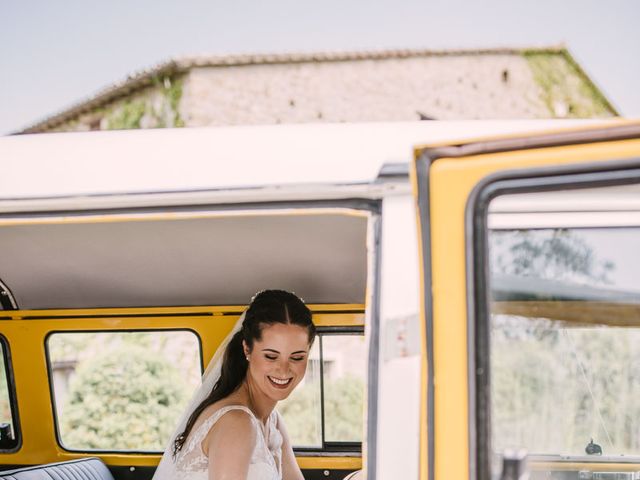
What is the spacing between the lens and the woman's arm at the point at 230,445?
283 cm

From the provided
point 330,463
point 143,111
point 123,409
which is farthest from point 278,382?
point 143,111

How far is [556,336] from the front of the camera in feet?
5.41

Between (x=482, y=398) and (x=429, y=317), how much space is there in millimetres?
181

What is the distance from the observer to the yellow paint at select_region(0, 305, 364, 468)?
164 inches

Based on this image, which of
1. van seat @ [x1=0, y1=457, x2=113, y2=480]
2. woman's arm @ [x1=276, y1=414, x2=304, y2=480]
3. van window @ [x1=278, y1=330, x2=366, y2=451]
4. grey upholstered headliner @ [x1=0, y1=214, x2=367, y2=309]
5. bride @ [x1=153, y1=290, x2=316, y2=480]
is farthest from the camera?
van window @ [x1=278, y1=330, x2=366, y2=451]

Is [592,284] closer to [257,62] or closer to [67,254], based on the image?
[67,254]

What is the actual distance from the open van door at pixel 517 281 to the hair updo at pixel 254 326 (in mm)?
1759

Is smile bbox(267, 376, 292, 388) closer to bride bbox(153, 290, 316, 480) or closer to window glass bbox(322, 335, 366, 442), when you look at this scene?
bride bbox(153, 290, 316, 480)

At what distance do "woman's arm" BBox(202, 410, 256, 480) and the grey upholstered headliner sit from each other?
780mm

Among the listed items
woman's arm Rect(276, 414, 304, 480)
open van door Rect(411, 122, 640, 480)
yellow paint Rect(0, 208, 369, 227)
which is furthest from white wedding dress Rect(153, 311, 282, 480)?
open van door Rect(411, 122, 640, 480)

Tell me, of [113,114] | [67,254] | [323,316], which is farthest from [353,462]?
[113,114]

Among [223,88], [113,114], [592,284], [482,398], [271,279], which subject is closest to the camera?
[482,398]

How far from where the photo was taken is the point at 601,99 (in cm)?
2172

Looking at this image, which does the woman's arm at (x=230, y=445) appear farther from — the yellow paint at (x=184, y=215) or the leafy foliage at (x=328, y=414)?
the yellow paint at (x=184, y=215)
